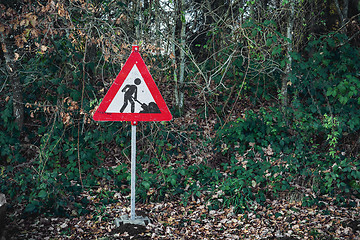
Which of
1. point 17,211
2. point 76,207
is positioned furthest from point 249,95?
point 17,211

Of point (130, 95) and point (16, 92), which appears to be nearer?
point (130, 95)

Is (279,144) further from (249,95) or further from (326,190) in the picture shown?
(249,95)

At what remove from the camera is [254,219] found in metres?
4.66

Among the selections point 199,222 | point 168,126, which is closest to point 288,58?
point 168,126

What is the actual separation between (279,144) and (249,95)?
254 centimetres

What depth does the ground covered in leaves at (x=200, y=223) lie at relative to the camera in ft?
13.6

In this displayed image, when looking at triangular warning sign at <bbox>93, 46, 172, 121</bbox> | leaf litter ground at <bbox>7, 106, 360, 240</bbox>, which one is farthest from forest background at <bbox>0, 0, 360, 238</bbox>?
triangular warning sign at <bbox>93, 46, 172, 121</bbox>

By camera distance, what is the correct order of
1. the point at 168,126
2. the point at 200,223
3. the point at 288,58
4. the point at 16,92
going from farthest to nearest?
1. the point at 288,58
2. the point at 168,126
3. the point at 16,92
4. the point at 200,223

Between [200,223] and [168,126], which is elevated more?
[168,126]

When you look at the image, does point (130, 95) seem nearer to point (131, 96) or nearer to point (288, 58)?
point (131, 96)

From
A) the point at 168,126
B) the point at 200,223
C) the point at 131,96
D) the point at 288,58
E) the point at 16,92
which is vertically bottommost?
the point at 200,223

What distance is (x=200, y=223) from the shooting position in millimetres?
4539

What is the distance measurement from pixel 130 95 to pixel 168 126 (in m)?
2.90

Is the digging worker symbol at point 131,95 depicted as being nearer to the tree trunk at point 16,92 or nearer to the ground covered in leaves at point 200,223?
the ground covered in leaves at point 200,223
